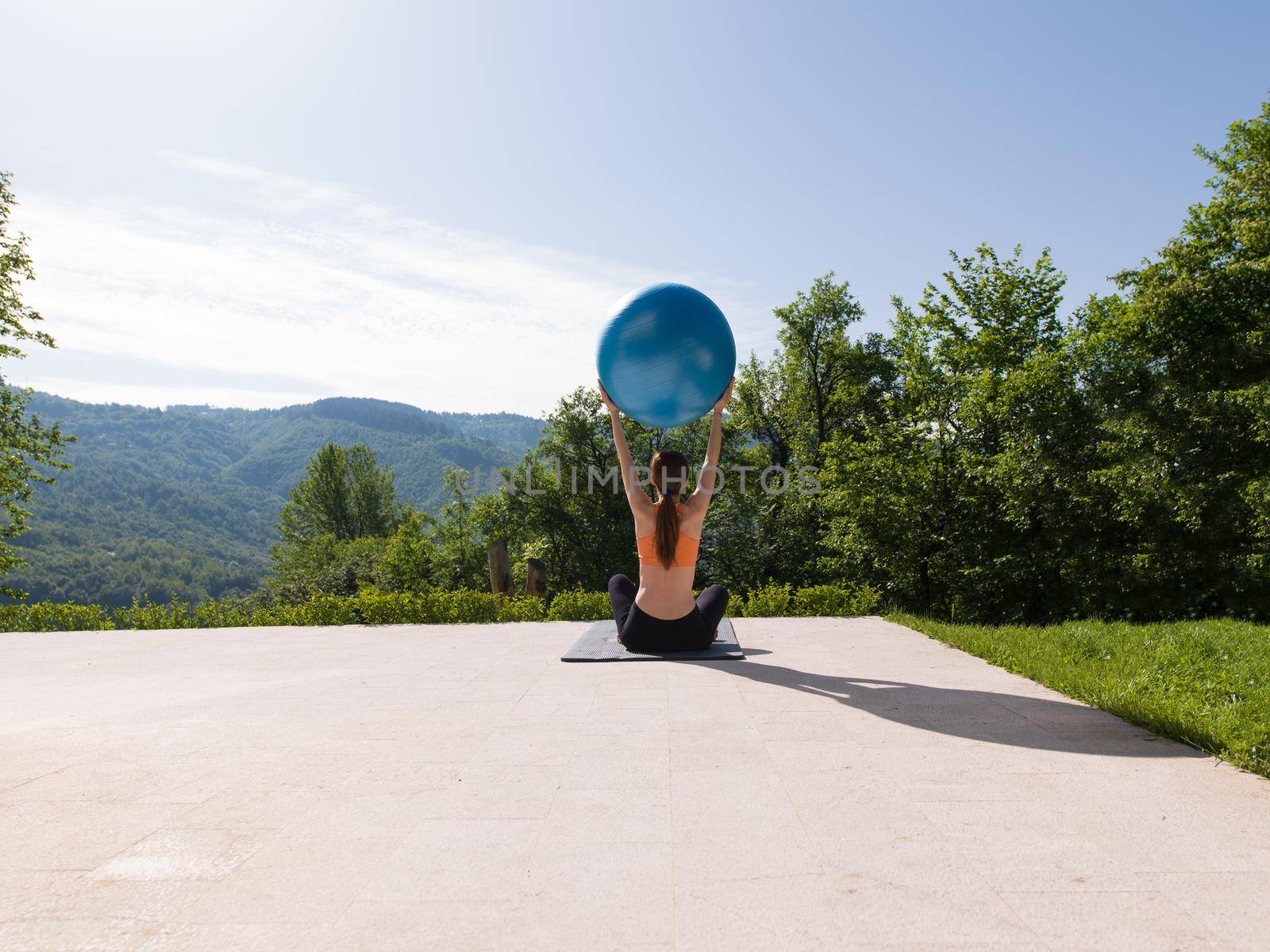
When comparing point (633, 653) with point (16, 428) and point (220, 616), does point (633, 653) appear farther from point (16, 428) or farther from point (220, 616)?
point (16, 428)

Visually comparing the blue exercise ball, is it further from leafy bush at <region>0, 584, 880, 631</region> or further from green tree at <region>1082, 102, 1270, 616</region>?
green tree at <region>1082, 102, 1270, 616</region>

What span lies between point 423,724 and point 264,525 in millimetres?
175735

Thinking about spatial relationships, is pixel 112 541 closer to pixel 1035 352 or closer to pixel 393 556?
pixel 393 556

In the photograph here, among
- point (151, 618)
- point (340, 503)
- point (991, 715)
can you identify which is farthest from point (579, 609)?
point (340, 503)

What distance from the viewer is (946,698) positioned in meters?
4.81

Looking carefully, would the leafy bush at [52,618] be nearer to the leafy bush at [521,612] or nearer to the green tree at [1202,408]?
the leafy bush at [521,612]

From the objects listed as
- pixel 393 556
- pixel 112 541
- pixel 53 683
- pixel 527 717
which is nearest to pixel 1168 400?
pixel 527 717

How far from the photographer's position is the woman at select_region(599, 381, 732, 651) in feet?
19.7

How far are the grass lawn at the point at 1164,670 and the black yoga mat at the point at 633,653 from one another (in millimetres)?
1986

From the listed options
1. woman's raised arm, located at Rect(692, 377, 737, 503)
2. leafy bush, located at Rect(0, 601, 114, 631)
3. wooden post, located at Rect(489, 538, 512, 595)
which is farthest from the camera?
wooden post, located at Rect(489, 538, 512, 595)

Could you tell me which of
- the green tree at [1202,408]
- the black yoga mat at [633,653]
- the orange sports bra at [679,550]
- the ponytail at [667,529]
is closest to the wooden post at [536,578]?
the black yoga mat at [633,653]

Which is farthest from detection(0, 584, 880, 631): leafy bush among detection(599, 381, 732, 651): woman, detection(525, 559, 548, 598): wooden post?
detection(599, 381, 732, 651): woman

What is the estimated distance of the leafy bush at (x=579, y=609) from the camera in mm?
9766

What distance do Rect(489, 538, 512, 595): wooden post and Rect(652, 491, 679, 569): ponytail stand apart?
7.81 m
